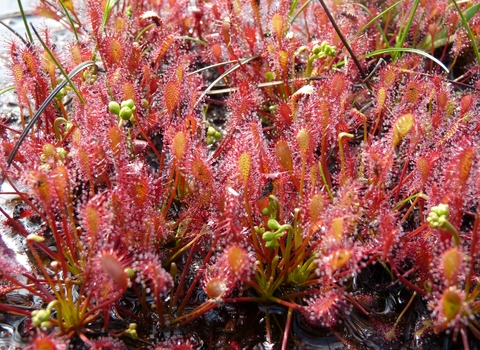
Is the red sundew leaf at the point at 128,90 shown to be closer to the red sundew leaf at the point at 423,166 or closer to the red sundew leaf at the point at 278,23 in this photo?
the red sundew leaf at the point at 278,23

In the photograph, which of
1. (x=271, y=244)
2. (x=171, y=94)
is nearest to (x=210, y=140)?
(x=171, y=94)

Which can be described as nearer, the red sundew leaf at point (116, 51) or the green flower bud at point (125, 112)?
the green flower bud at point (125, 112)

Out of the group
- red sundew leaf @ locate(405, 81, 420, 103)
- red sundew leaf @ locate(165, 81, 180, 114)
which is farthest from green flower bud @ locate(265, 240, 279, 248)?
red sundew leaf @ locate(405, 81, 420, 103)

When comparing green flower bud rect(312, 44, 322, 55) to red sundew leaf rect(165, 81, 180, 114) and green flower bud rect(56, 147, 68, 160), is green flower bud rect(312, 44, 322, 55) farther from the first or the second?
green flower bud rect(56, 147, 68, 160)

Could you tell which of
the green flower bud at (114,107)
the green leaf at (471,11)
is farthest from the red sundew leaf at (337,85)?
the green leaf at (471,11)

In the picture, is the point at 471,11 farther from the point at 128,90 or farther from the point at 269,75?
the point at 128,90

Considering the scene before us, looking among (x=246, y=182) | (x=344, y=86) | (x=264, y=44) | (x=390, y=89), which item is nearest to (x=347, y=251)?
(x=246, y=182)

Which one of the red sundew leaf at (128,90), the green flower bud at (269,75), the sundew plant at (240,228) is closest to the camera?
the sundew plant at (240,228)

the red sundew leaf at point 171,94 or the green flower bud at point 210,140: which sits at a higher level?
the red sundew leaf at point 171,94

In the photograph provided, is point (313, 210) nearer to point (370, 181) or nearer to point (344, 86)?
point (370, 181)
